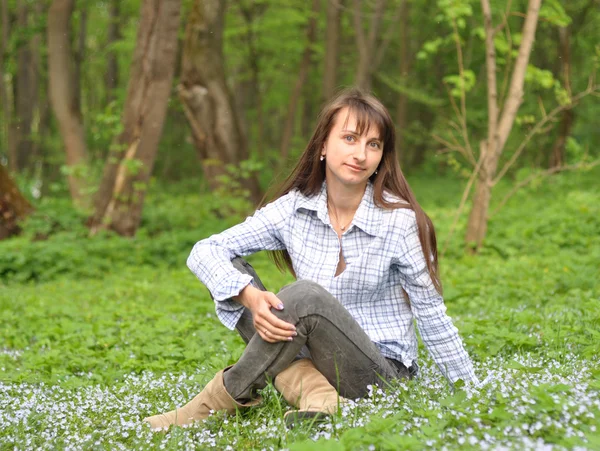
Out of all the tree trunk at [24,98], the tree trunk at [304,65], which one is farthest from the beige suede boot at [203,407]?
the tree trunk at [24,98]

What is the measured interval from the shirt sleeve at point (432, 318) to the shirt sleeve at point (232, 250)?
631 millimetres

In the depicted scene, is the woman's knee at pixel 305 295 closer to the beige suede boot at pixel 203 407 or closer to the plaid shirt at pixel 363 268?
the plaid shirt at pixel 363 268

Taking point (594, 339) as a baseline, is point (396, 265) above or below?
above

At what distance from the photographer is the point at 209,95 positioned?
11.5 m

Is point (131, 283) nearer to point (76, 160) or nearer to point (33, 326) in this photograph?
point (33, 326)

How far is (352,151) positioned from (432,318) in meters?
0.84

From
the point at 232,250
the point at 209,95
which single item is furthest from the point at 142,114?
the point at 232,250

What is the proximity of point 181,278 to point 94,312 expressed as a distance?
205 cm

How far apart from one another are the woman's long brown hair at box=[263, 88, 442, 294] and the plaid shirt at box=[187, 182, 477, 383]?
0.13 ft

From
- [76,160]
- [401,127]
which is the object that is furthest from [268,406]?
[401,127]

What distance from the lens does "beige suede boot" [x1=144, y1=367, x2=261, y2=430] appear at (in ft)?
10.5

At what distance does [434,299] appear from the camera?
10.4ft

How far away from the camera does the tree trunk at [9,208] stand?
33.7 ft

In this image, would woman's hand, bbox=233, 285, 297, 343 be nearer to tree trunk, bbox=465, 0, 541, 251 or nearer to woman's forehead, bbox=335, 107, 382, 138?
woman's forehead, bbox=335, 107, 382, 138
